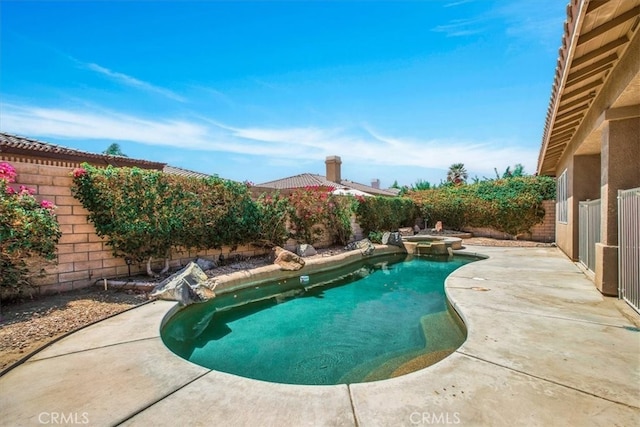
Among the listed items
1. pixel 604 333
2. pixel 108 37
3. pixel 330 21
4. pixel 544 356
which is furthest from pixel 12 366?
pixel 330 21

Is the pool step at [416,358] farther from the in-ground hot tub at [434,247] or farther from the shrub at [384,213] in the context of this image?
the shrub at [384,213]

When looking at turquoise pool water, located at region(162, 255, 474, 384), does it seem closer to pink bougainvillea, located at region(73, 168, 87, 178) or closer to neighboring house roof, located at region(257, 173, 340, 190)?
pink bougainvillea, located at region(73, 168, 87, 178)

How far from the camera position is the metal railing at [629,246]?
4164 mm

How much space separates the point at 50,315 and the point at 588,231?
10.8 m

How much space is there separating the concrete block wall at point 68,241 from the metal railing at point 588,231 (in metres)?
10.3

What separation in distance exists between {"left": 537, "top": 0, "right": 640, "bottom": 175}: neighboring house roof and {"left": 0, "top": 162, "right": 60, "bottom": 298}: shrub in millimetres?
7696

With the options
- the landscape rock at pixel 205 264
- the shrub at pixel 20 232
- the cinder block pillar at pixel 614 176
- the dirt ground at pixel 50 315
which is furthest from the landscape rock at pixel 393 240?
the shrub at pixel 20 232

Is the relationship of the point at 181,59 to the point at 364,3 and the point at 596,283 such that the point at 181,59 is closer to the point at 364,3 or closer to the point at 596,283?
the point at 364,3

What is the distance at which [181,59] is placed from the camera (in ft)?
34.1

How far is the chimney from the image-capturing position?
25.3m

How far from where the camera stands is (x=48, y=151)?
38.5ft

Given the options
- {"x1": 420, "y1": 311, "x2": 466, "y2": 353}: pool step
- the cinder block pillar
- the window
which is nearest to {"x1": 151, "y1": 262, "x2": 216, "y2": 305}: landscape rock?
{"x1": 420, "y1": 311, "x2": 466, "y2": 353}: pool step

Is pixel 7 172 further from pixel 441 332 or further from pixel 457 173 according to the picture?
pixel 457 173

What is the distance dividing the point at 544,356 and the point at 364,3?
9.11 metres
